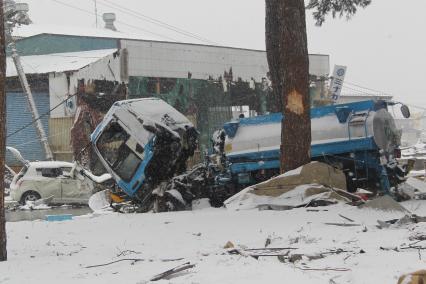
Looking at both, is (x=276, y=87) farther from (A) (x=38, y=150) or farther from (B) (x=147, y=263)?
(A) (x=38, y=150)

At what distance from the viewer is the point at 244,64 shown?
101 feet

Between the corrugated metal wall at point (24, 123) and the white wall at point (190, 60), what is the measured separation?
4720 mm

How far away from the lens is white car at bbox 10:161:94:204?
2025cm

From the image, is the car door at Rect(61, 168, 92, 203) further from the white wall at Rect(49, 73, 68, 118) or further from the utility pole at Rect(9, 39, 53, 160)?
the white wall at Rect(49, 73, 68, 118)

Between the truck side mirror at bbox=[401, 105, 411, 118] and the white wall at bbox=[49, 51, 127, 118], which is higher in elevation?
the white wall at bbox=[49, 51, 127, 118]

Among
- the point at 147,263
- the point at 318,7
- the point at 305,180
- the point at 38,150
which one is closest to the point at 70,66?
the point at 38,150

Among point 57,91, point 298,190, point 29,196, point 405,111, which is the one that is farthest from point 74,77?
point 298,190

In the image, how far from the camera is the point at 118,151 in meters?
12.7

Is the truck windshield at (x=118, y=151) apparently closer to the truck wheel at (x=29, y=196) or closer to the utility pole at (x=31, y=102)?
the truck wheel at (x=29, y=196)

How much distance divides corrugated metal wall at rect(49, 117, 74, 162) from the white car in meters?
Result: 5.17

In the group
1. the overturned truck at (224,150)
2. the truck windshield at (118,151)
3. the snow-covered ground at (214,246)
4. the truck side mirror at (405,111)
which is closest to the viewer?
the snow-covered ground at (214,246)

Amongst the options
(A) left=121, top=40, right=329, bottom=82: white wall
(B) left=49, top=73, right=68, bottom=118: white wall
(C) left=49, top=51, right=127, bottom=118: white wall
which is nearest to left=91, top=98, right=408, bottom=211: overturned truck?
(C) left=49, top=51, right=127, bottom=118: white wall

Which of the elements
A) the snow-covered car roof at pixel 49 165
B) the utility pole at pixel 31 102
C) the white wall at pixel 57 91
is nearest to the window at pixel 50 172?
the snow-covered car roof at pixel 49 165

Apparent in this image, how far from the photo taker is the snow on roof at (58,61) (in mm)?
25688
